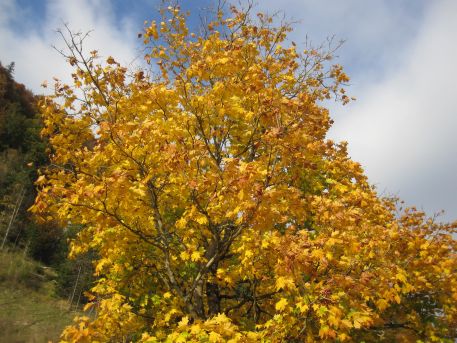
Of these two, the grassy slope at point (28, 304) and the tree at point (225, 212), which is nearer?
the tree at point (225, 212)

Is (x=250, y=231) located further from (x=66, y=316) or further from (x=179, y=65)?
(x=66, y=316)

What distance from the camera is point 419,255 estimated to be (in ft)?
33.9

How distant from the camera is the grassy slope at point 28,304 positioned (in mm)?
26156

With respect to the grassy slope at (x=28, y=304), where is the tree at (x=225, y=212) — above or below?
above

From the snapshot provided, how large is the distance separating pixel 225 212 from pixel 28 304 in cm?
3432

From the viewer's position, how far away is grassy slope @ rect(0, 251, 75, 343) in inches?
1030

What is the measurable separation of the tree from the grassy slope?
21850 mm

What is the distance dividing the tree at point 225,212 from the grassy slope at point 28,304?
71.7 feet

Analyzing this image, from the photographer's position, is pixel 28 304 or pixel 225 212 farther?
pixel 28 304

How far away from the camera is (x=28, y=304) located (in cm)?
3328

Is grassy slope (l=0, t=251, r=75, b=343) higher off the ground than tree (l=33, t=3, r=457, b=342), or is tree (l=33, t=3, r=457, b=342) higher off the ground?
tree (l=33, t=3, r=457, b=342)

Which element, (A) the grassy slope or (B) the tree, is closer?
(B) the tree

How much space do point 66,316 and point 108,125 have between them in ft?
110

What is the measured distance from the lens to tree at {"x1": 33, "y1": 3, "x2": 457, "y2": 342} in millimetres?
5875
